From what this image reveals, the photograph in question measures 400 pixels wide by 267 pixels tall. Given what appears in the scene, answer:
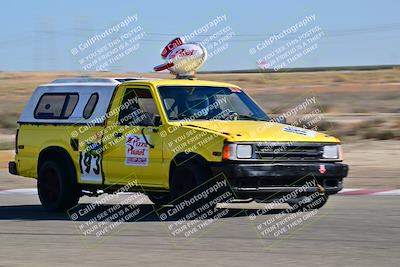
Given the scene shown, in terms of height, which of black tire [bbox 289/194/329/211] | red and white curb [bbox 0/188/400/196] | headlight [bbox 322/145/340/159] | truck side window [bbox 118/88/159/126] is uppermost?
truck side window [bbox 118/88/159/126]

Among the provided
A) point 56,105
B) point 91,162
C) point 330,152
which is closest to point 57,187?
point 91,162

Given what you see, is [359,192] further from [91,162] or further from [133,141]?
[91,162]

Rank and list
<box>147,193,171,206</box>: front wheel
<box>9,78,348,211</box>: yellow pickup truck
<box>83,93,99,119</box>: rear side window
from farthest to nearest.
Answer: <box>147,193,171,206</box>: front wheel → <box>83,93,99,119</box>: rear side window → <box>9,78,348,211</box>: yellow pickup truck

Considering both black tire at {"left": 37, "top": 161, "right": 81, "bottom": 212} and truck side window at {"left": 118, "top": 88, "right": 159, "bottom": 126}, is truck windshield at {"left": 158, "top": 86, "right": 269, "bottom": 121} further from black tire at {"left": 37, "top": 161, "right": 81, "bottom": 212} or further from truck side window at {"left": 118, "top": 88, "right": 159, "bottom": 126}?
black tire at {"left": 37, "top": 161, "right": 81, "bottom": 212}

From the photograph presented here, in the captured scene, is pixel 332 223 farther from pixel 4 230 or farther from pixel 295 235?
pixel 4 230

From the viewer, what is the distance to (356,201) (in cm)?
1409

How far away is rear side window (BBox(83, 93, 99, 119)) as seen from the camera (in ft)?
43.3

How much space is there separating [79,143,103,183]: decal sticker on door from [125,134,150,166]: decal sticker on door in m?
0.50

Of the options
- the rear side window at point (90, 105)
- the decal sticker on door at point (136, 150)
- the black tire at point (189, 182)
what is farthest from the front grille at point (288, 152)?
the rear side window at point (90, 105)

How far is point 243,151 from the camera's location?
1155 cm

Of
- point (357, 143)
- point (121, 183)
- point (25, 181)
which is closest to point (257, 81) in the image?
point (357, 143)

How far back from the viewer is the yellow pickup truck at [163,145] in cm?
1166

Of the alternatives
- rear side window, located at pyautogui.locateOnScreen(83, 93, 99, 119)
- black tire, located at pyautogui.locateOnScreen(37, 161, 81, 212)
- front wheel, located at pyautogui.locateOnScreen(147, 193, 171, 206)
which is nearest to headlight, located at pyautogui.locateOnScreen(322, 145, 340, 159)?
front wheel, located at pyautogui.locateOnScreen(147, 193, 171, 206)

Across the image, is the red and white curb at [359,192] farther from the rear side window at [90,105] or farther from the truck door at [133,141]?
the truck door at [133,141]
